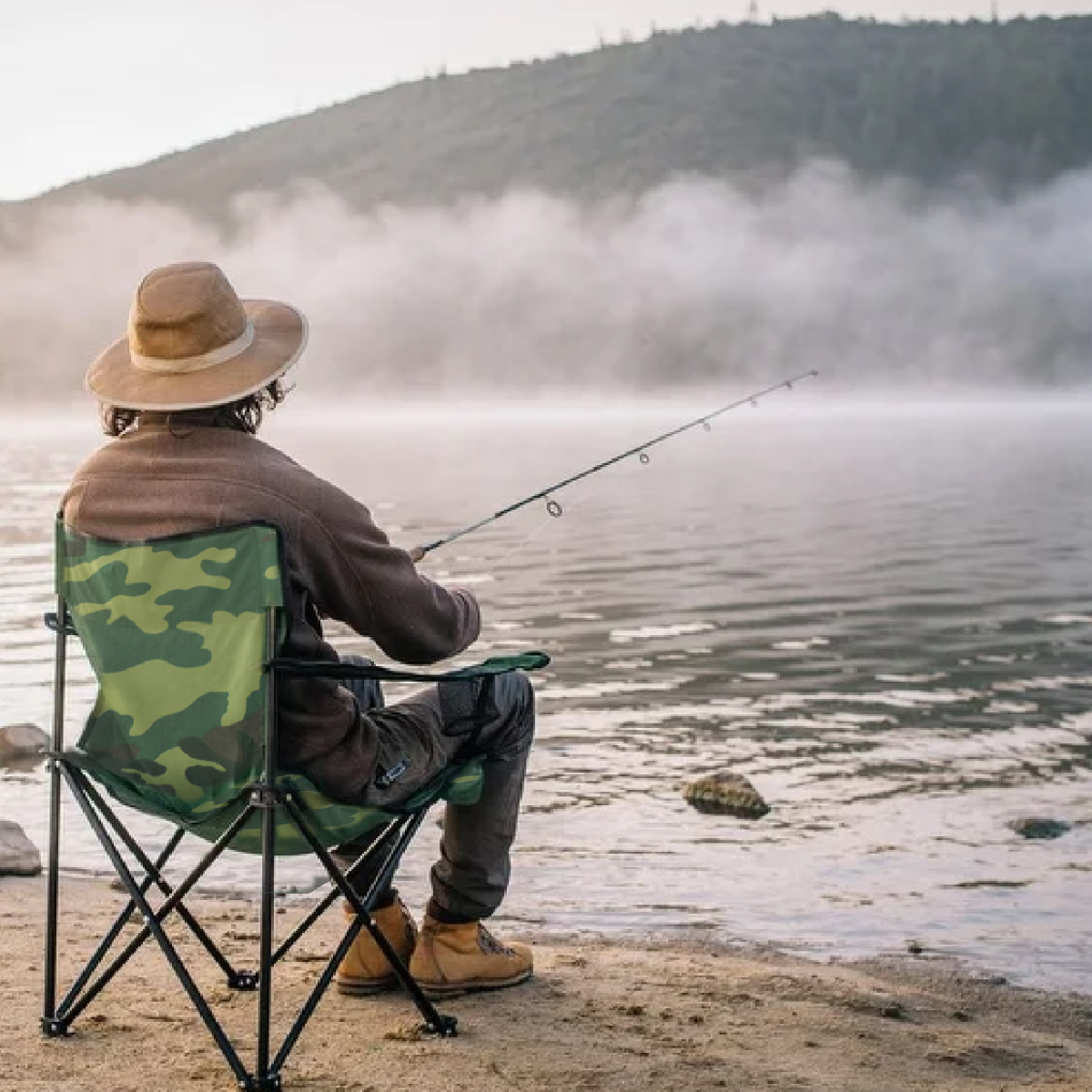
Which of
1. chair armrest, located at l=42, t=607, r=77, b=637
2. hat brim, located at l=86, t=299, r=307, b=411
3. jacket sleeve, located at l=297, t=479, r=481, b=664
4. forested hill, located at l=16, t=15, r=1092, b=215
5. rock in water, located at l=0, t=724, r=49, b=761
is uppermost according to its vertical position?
forested hill, located at l=16, t=15, r=1092, b=215

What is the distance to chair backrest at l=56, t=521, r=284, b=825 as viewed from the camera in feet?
12.3

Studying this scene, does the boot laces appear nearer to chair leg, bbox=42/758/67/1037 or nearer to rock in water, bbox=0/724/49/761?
chair leg, bbox=42/758/67/1037

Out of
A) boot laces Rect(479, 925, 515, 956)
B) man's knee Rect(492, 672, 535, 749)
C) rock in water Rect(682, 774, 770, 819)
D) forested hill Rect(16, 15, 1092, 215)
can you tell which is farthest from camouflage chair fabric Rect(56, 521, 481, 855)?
forested hill Rect(16, 15, 1092, 215)

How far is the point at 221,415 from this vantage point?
4.02 m

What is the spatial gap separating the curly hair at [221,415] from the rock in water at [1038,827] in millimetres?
5024

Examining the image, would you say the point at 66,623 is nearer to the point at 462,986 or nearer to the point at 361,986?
the point at 361,986

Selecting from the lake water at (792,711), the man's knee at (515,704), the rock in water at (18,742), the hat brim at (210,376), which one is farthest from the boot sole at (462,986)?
the rock in water at (18,742)

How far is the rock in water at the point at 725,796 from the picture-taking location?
863cm

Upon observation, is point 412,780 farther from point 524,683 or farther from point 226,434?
point 226,434

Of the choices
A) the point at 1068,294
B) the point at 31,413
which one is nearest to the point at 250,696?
the point at 31,413

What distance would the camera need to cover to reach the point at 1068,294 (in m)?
196

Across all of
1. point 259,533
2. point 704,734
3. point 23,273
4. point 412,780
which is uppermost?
point 23,273

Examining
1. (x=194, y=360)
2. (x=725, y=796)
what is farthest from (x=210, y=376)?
(x=725, y=796)

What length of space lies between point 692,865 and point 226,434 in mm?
4047
